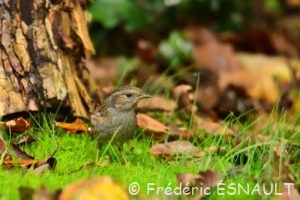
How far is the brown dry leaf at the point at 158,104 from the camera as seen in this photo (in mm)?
6812

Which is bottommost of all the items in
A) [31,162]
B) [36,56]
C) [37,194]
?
[31,162]

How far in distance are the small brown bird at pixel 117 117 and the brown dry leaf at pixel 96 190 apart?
4.29 feet

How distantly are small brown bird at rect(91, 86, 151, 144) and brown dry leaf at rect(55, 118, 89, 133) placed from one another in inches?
6.5

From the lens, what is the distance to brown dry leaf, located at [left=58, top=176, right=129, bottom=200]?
421cm

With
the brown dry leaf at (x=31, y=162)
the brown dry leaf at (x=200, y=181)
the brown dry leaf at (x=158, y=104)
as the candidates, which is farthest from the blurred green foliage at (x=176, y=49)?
the brown dry leaf at (x=200, y=181)

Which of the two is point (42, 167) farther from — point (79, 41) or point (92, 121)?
point (79, 41)

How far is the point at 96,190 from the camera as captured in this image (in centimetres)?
425

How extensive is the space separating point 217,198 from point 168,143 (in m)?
1.05

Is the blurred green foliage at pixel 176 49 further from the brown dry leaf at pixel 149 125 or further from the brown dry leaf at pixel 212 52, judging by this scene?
the brown dry leaf at pixel 149 125

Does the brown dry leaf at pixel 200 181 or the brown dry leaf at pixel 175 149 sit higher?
the brown dry leaf at pixel 200 181

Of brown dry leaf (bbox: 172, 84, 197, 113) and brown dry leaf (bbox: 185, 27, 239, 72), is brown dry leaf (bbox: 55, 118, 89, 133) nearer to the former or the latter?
brown dry leaf (bbox: 172, 84, 197, 113)

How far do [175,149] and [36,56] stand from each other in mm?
1267

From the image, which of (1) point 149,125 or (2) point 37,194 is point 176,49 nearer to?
(1) point 149,125

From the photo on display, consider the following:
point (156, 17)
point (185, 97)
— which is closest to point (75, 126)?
point (185, 97)
